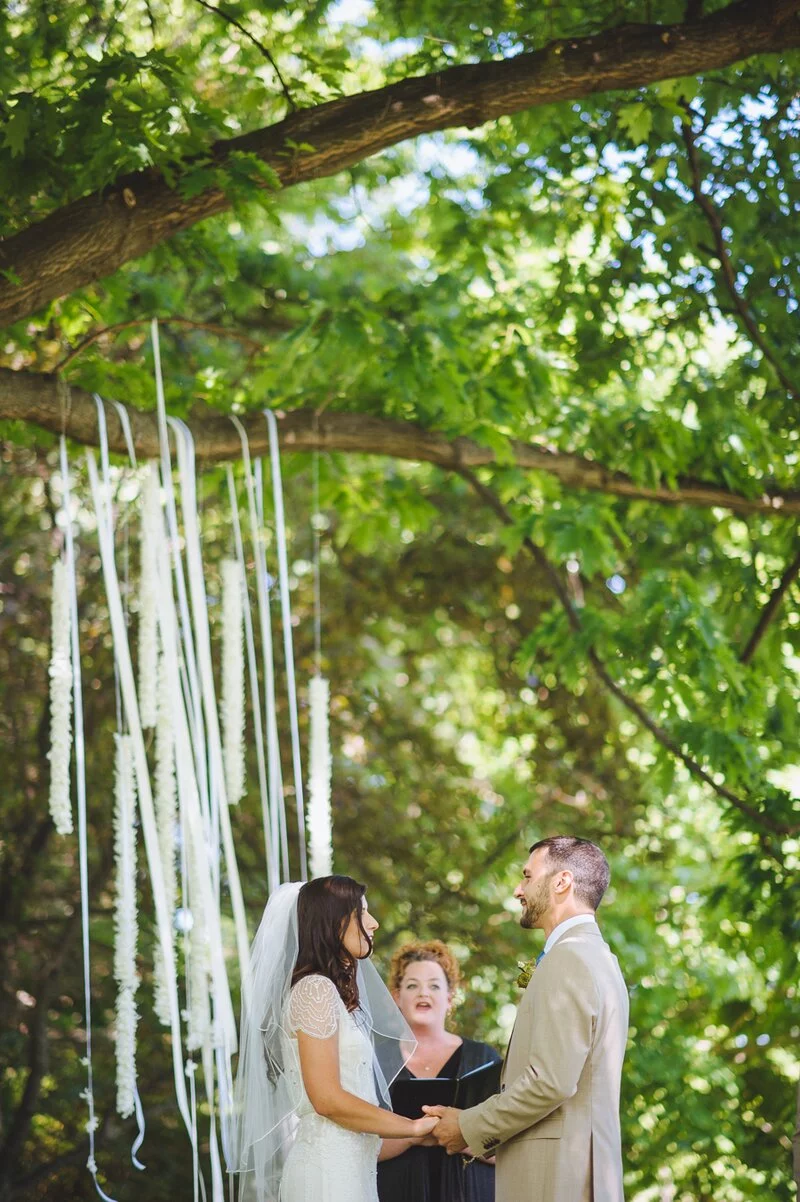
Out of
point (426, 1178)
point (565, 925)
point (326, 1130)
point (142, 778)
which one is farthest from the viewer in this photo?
point (426, 1178)

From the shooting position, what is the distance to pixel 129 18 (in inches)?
209

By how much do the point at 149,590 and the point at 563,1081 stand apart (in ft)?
5.98

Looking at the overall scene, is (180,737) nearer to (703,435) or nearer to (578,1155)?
(578,1155)

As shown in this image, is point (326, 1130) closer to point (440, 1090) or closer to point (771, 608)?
point (440, 1090)

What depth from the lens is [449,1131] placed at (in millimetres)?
2912

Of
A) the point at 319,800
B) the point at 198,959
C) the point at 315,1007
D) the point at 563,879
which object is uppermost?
the point at 319,800

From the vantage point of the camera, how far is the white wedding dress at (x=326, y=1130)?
110 inches

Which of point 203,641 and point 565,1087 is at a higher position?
point 203,641

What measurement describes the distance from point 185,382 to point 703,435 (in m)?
1.86

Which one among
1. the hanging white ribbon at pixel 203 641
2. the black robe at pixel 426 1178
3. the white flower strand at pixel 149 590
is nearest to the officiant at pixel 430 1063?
the black robe at pixel 426 1178

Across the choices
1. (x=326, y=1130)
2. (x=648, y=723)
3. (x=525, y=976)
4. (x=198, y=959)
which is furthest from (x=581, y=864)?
(x=648, y=723)

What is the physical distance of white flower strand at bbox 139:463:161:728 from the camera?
367 cm

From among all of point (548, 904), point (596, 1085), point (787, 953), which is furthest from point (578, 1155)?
point (787, 953)

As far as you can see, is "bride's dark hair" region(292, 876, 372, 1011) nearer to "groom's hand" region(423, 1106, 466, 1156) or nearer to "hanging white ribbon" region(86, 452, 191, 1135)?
"groom's hand" region(423, 1106, 466, 1156)
